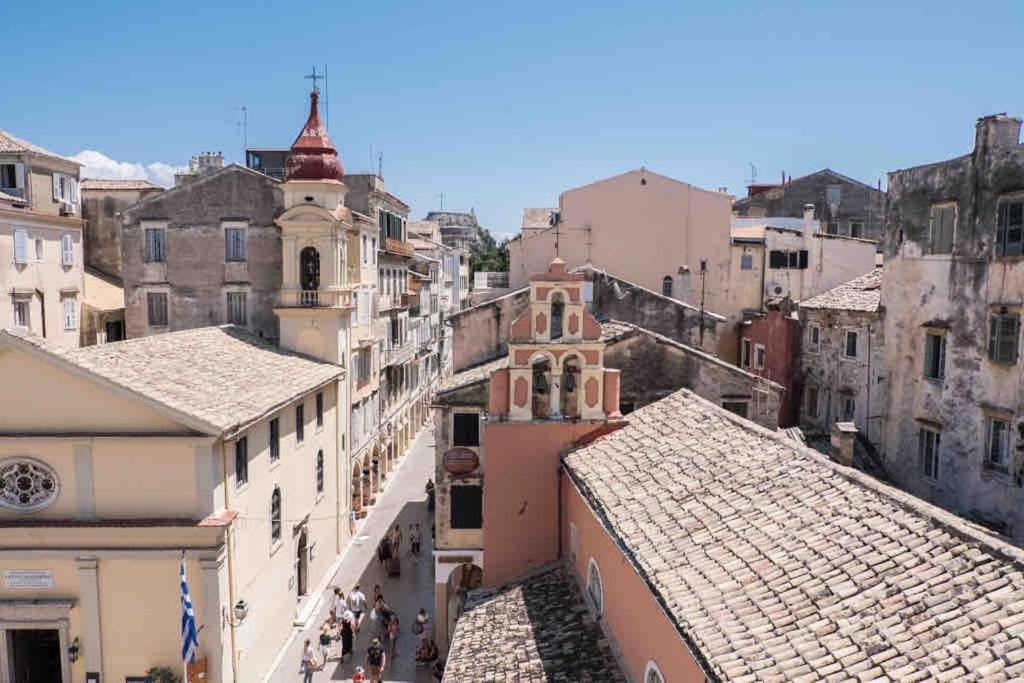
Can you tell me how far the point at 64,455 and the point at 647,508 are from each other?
13.5 m

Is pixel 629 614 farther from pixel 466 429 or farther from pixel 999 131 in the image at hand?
pixel 999 131

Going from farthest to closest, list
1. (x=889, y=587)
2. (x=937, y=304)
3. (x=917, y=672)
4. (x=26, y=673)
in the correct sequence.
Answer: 1. (x=937, y=304)
2. (x=26, y=673)
3. (x=889, y=587)
4. (x=917, y=672)

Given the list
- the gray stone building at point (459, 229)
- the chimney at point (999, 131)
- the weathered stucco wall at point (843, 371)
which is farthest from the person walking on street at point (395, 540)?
the gray stone building at point (459, 229)

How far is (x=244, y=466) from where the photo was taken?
2047 centimetres

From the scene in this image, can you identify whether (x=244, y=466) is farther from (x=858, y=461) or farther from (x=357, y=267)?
(x=858, y=461)

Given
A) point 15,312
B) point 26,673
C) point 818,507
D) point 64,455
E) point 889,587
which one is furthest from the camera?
point 15,312

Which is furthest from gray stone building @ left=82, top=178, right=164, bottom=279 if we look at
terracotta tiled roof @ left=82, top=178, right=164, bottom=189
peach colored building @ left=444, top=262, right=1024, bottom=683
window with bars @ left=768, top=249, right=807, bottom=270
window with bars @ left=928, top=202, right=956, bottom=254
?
window with bars @ left=928, top=202, right=956, bottom=254

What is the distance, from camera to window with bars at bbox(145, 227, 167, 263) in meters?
31.2

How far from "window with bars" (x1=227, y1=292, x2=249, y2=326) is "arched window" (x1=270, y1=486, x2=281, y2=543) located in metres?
10.0

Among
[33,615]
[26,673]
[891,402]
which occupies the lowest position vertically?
[26,673]

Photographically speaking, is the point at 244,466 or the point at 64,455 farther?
the point at 244,466

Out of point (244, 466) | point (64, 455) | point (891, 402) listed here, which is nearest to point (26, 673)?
point (64, 455)

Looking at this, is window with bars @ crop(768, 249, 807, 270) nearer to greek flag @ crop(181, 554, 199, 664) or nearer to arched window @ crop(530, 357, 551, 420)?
arched window @ crop(530, 357, 551, 420)

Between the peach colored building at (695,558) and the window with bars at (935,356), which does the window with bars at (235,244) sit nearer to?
the peach colored building at (695,558)
